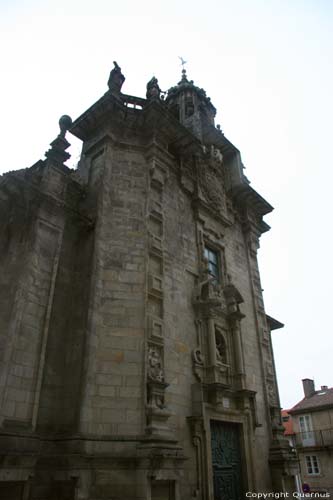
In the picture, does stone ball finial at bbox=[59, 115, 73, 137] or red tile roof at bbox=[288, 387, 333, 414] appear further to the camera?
red tile roof at bbox=[288, 387, 333, 414]

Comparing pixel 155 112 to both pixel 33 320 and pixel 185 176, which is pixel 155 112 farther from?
pixel 33 320

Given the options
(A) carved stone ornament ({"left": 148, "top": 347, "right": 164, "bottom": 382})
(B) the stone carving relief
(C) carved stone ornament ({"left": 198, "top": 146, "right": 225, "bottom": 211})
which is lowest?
(A) carved stone ornament ({"left": 148, "top": 347, "right": 164, "bottom": 382})

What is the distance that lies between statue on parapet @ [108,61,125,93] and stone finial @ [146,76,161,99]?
0.91 metres

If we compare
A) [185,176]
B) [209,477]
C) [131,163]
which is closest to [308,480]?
[209,477]

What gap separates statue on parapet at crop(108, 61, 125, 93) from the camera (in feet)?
38.7

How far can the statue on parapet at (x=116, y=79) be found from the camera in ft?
38.7

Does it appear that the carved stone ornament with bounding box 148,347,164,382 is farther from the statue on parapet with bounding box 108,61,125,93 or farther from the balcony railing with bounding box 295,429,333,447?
the balcony railing with bounding box 295,429,333,447

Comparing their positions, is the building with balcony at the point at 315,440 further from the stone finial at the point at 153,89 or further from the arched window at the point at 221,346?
the stone finial at the point at 153,89

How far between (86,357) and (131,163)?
5924 mm

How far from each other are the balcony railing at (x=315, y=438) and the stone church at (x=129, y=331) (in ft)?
56.0

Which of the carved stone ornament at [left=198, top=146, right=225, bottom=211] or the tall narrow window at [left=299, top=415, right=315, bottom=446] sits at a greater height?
the carved stone ornament at [left=198, top=146, right=225, bottom=211]

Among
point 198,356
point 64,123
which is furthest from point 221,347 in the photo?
point 64,123

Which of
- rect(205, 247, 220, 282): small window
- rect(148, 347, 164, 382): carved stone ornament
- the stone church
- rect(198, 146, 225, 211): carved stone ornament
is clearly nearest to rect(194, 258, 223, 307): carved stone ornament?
the stone church

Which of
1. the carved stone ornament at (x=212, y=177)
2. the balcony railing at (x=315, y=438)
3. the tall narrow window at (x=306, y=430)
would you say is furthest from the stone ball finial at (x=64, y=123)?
the tall narrow window at (x=306, y=430)
